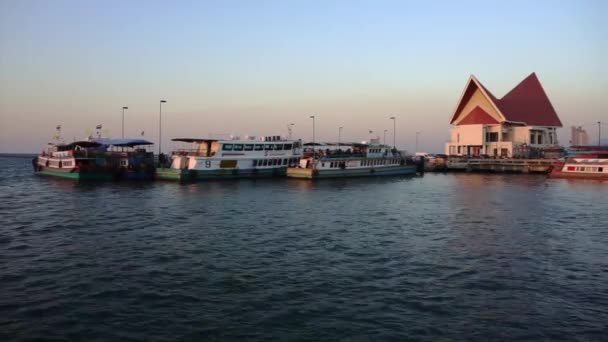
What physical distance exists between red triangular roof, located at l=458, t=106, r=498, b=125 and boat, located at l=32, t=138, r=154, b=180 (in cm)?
6679

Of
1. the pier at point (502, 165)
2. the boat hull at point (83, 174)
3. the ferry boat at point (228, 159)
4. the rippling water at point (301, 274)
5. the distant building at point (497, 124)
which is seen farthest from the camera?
the distant building at point (497, 124)

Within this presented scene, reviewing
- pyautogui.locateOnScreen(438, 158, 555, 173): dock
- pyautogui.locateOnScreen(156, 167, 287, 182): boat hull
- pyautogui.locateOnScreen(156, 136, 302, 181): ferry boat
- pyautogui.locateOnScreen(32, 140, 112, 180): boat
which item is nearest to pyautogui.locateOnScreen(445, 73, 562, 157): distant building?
pyautogui.locateOnScreen(438, 158, 555, 173): dock

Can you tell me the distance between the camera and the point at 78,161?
179 feet

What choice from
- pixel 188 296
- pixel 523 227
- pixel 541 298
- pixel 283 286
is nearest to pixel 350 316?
pixel 283 286

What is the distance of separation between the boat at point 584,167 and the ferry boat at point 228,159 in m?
39.8

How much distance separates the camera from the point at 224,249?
19.1 metres

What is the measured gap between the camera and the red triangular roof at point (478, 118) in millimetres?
94500

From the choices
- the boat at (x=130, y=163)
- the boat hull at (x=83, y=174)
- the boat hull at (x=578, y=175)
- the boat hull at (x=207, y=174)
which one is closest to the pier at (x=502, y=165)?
the boat hull at (x=578, y=175)

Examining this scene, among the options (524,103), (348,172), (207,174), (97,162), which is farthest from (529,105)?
(97,162)

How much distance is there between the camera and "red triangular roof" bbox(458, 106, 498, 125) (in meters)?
94.5

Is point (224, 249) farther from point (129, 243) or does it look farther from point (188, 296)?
point (188, 296)

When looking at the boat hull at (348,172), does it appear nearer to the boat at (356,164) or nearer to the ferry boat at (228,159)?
the boat at (356,164)

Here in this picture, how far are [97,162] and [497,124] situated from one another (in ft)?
251

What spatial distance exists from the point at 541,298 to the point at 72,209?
28867 millimetres
